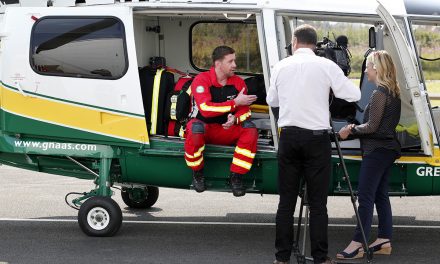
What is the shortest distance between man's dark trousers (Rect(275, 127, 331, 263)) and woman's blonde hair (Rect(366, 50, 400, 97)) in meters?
0.79

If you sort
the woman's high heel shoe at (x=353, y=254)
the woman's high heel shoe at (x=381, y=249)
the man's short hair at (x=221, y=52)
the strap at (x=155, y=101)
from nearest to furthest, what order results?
the woman's high heel shoe at (x=353, y=254), the woman's high heel shoe at (x=381, y=249), the man's short hair at (x=221, y=52), the strap at (x=155, y=101)

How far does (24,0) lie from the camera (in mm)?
8391

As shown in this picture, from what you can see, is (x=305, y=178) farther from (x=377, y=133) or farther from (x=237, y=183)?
(x=237, y=183)

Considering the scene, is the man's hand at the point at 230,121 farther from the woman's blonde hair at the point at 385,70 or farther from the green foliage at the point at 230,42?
the green foliage at the point at 230,42

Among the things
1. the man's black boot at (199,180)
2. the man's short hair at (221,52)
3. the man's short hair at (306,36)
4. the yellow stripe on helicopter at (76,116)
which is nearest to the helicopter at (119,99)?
the yellow stripe on helicopter at (76,116)

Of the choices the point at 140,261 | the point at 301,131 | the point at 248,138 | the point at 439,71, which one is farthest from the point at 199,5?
the point at 439,71

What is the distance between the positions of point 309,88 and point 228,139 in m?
1.43

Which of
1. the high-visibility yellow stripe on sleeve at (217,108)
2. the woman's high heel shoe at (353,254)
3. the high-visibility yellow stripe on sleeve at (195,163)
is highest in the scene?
the high-visibility yellow stripe on sleeve at (217,108)

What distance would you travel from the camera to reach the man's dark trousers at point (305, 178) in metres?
6.86

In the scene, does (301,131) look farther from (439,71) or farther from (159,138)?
(439,71)

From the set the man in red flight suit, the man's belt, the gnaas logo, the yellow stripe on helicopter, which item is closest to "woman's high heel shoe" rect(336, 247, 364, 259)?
the gnaas logo

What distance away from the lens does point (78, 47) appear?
8344 millimetres

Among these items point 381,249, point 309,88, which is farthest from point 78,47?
point 381,249

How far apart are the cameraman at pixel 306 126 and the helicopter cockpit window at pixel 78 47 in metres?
1.86
